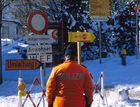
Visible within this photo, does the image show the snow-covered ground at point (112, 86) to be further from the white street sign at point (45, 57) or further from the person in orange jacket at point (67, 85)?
the person in orange jacket at point (67, 85)

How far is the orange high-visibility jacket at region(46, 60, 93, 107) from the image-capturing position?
3.35 m

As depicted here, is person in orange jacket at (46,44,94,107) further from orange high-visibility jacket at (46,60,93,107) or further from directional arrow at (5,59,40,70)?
directional arrow at (5,59,40,70)

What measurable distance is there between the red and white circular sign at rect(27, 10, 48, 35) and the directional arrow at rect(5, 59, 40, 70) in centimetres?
86

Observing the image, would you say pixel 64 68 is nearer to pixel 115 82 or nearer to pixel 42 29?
pixel 42 29

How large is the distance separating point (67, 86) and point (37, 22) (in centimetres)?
346

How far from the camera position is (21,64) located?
624cm

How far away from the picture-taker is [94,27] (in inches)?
787

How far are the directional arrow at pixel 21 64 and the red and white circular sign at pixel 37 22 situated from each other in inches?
33.9

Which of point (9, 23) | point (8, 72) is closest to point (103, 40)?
point (8, 72)

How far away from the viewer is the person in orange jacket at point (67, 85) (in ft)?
11.0

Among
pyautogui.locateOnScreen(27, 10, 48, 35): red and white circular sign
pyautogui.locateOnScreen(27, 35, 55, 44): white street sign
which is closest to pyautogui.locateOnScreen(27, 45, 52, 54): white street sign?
pyautogui.locateOnScreen(27, 35, 55, 44): white street sign

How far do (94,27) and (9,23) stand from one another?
19.4 meters

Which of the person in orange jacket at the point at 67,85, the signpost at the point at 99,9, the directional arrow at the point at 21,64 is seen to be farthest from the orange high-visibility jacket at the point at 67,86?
the signpost at the point at 99,9

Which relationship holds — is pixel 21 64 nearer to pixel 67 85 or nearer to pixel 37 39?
pixel 37 39
